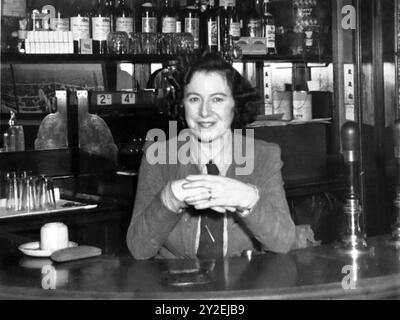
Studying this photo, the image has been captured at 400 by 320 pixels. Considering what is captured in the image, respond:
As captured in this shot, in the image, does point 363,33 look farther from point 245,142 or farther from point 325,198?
point 245,142

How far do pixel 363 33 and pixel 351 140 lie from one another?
2.55m

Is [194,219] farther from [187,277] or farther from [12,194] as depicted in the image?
[12,194]

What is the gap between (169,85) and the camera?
13.8 feet

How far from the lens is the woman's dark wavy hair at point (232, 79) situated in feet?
7.85

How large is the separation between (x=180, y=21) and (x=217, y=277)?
9.04 ft

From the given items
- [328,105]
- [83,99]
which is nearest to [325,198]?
[328,105]

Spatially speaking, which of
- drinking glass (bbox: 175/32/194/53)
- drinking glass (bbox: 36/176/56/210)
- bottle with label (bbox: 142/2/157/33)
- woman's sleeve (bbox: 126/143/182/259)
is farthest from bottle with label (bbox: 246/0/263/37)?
woman's sleeve (bbox: 126/143/182/259)

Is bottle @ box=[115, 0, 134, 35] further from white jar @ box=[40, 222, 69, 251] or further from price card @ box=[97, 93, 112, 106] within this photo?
white jar @ box=[40, 222, 69, 251]

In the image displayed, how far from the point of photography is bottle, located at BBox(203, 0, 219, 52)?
4.36 meters

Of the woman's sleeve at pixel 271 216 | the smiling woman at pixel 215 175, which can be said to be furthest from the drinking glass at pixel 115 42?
the woman's sleeve at pixel 271 216

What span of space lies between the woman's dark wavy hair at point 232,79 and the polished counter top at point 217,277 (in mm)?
590

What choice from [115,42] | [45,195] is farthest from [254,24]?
[45,195]

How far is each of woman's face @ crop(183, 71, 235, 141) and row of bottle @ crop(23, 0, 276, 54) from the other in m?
1.79

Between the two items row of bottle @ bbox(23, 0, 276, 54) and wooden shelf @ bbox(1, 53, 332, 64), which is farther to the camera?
row of bottle @ bbox(23, 0, 276, 54)
